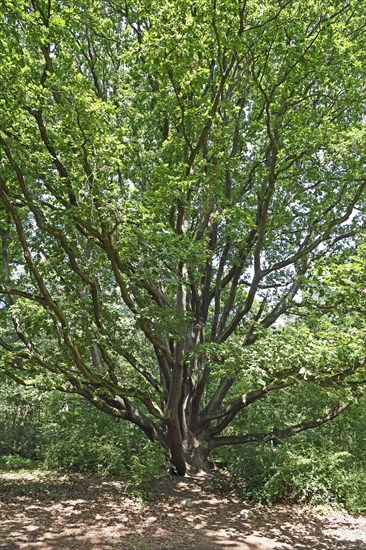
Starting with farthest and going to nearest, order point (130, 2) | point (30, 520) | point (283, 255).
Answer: point (283, 255), point (130, 2), point (30, 520)

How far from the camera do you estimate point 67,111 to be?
5855mm

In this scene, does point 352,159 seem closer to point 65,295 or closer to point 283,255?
point 283,255

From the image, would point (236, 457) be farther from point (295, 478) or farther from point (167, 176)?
point (167, 176)

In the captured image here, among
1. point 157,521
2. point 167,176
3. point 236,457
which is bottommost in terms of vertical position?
point 157,521

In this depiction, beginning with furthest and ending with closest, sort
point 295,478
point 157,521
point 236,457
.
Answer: point 236,457 → point 295,478 → point 157,521

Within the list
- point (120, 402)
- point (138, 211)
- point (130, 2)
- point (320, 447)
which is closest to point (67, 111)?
point (138, 211)

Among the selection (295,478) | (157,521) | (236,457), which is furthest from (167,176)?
(236,457)

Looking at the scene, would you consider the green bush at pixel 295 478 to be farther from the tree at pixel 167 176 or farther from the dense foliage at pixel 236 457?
the tree at pixel 167 176

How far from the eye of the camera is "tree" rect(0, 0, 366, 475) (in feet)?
19.8

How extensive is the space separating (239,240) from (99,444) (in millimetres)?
6174

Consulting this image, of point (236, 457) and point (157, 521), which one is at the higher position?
point (236, 457)

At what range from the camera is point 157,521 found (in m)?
6.97

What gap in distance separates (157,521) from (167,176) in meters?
5.76

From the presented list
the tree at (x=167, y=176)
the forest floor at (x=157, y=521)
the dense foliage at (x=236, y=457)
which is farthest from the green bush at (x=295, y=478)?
the tree at (x=167, y=176)
